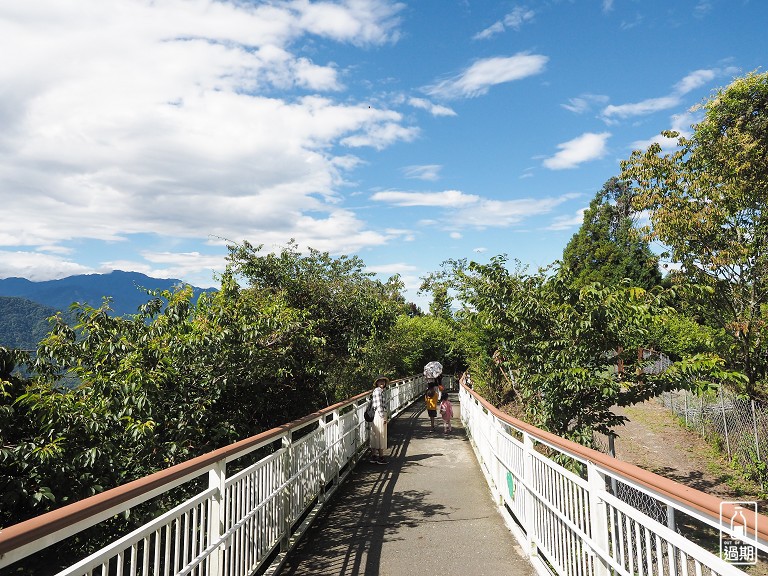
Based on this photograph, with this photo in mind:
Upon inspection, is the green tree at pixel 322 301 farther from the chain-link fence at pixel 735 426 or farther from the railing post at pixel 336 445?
the chain-link fence at pixel 735 426

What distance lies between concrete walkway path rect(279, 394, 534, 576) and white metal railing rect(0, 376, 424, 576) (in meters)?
0.30

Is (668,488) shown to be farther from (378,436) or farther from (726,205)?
(726,205)

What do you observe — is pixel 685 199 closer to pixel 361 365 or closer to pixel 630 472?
pixel 361 365

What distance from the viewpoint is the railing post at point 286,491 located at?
4711 mm

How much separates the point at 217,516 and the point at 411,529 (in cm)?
269

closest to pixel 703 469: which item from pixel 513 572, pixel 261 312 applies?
pixel 513 572

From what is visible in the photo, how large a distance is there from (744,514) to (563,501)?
7.87ft

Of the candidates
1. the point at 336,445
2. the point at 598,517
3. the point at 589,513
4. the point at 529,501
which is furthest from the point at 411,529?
the point at 598,517

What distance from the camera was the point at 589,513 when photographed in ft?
10.5

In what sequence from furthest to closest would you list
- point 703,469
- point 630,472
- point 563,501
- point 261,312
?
point 703,469 < point 261,312 < point 563,501 < point 630,472

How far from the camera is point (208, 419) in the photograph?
18.6ft

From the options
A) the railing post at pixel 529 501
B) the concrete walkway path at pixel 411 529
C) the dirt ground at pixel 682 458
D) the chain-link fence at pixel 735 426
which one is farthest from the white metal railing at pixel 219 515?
the chain-link fence at pixel 735 426

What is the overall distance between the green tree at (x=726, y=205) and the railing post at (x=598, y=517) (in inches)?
360

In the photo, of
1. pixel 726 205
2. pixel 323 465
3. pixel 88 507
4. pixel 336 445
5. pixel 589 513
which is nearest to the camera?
pixel 88 507
